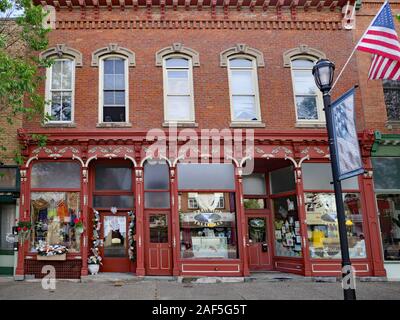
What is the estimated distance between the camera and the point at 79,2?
46.5 ft

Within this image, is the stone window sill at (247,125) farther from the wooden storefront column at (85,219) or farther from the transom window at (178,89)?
the wooden storefront column at (85,219)

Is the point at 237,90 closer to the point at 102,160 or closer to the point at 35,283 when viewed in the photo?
the point at 102,160

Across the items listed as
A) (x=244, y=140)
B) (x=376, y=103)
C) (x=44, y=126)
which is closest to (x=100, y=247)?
(x=44, y=126)

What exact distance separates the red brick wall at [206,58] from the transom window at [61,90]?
0.36 metres

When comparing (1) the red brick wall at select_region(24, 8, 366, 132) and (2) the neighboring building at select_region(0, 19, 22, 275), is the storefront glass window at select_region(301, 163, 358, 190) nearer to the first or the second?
(1) the red brick wall at select_region(24, 8, 366, 132)

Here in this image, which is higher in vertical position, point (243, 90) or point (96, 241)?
point (243, 90)

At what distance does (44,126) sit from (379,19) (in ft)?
36.0

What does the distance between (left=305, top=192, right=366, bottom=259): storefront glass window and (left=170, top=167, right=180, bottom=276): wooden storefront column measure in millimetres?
4480

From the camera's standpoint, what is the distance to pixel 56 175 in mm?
13273

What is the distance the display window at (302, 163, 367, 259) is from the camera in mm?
13211

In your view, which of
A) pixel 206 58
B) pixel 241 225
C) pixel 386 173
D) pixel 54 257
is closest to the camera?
pixel 54 257

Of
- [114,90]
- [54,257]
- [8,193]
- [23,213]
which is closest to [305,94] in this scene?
[114,90]

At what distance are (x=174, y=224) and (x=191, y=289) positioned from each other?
245 centimetres

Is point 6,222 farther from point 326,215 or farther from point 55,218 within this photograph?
point 326,215
